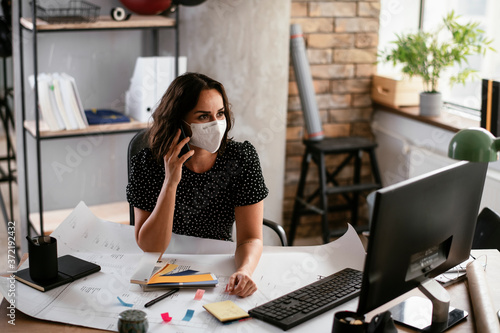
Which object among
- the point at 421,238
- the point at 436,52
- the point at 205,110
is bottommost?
the point at 421,238

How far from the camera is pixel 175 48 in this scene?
3.01 meters

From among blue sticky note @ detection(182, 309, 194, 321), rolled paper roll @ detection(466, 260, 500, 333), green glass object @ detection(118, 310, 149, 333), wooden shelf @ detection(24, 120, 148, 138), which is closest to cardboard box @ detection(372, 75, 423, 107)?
wooden shelf @ detection(24, 120, 148, 138)

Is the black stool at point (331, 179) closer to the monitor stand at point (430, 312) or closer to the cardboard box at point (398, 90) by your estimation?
the cardboard box at point (398, 90)

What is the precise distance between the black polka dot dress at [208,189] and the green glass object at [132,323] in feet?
2.19

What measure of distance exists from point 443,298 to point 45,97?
1987 mm

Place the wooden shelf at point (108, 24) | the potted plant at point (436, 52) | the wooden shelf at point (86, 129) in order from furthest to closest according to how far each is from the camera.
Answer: the potted plant at point (436, 52) → the wooden shelf at point (86, 129) → the wooden shelf at point (108, 24)

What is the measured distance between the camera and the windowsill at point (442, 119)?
321 cm

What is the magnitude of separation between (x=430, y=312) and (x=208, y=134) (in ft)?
2.81

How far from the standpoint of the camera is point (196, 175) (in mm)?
2057

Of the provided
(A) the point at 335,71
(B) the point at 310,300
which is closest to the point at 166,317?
(B) the point at 310,300

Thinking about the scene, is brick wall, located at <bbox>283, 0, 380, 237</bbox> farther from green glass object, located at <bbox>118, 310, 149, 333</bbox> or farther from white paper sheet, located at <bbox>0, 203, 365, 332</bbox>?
green glass object, located at <bbox>118, 310, 149, 333</bbox>

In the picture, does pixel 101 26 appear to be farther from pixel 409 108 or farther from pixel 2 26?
pixel 409 108

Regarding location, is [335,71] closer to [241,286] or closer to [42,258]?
[241,286]

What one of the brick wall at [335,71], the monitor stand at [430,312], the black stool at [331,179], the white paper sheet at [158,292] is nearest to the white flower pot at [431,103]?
the black stool at [331,179]
